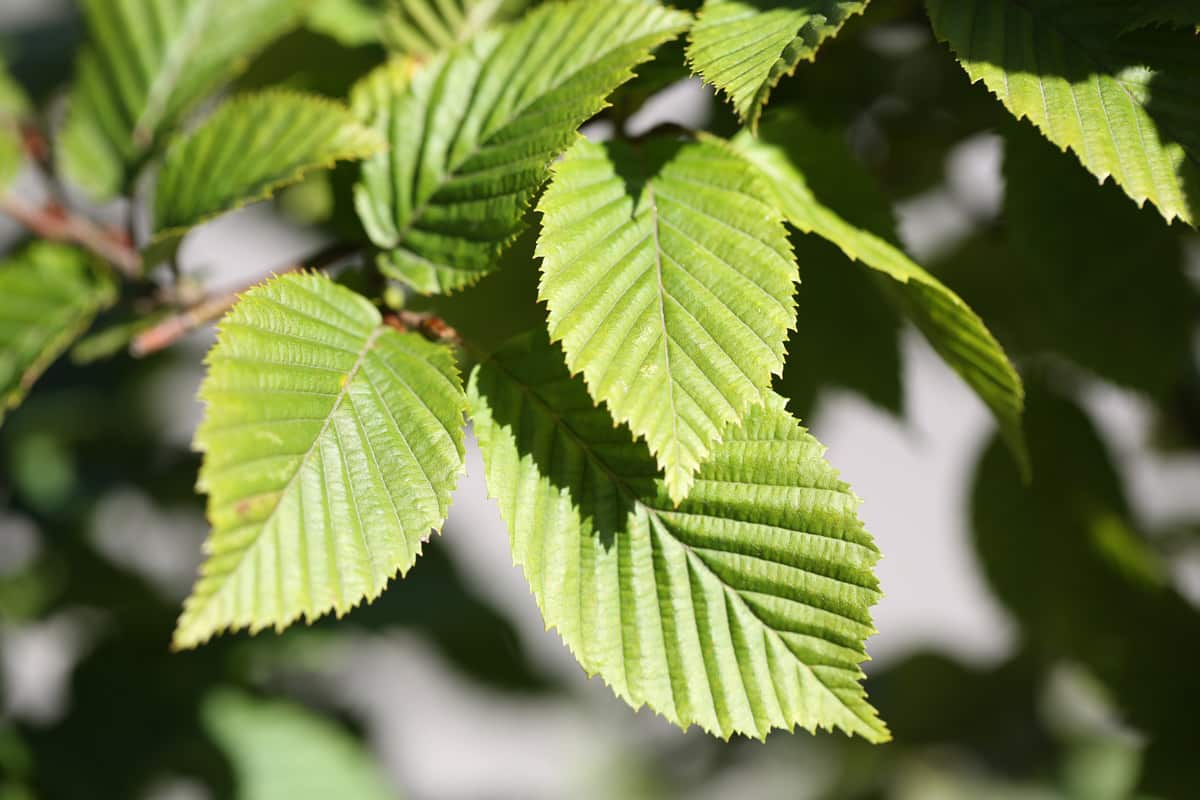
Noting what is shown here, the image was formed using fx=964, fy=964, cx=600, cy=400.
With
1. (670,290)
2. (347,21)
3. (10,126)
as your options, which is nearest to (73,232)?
(10,126)

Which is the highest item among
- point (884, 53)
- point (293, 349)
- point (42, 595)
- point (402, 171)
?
point (884, 53)

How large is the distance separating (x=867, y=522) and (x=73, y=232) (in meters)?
0.72

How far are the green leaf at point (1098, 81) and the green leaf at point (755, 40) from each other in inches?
3.2

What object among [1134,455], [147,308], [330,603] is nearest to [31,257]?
[147,308]

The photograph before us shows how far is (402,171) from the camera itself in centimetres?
67

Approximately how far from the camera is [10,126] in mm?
952

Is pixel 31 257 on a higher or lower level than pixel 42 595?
higher

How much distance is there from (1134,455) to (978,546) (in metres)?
0.71

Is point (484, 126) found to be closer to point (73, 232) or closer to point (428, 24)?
point (428, 24)

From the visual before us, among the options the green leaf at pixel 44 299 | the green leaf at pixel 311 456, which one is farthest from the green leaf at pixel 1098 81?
the green leaf at pixel 44 299

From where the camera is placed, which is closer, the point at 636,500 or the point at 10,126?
the point at 636,500

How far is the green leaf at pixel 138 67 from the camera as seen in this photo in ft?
2.72

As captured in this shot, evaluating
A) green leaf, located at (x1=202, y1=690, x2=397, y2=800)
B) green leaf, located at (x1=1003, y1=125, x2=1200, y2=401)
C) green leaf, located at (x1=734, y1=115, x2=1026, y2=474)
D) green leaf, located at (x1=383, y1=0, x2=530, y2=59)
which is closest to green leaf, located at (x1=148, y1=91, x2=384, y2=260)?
green leaf, located at (x1=383, y1=0, x2=530, y2=59)

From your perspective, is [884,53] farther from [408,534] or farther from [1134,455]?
[1134,455]
